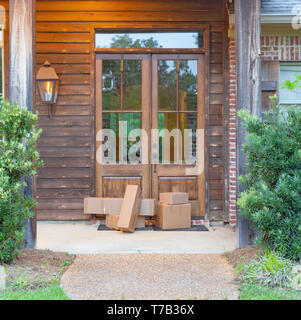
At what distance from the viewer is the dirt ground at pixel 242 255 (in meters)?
3.99

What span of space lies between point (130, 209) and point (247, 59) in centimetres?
241

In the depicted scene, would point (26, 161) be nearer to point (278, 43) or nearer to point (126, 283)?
point (126, 283)

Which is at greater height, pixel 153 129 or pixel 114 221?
pixel 153 129

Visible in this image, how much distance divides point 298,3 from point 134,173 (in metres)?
3.08

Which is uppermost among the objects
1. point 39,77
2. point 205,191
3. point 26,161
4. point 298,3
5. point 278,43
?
point 298,3

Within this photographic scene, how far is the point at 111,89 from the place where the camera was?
6230mm

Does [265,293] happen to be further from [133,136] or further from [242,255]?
[133,136]

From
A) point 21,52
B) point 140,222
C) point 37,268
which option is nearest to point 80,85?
point 21,52

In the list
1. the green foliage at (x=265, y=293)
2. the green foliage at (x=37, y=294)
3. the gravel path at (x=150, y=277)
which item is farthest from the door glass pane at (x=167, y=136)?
the green foliage at (x=37, y=294)

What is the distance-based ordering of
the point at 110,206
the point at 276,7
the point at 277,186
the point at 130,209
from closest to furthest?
the point at 277,186
the point at 276,7
the point at 130,209
the point at 110,206

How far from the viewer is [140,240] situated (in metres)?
5.19

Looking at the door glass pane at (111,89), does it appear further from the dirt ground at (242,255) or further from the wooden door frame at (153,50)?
the dirt ground at (242,255)

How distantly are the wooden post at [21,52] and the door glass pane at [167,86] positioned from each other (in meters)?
2.29
